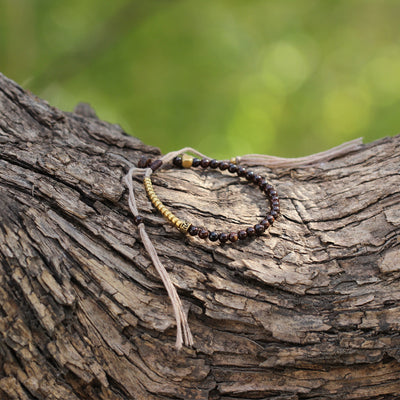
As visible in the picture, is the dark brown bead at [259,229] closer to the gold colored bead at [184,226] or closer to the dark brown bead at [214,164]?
the gold colored bead at [184,226]

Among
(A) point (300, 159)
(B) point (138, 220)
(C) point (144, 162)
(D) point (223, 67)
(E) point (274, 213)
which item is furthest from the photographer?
(D) point (223, 67)

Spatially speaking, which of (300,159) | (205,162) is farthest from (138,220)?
(300,159)

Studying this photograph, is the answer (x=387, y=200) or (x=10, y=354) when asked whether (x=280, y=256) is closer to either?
(x=387, y=200)

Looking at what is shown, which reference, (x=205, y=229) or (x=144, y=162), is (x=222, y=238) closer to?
(x=205, y=229)

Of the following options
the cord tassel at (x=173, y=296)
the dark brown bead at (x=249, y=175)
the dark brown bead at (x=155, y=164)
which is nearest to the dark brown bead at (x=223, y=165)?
the dark brown bead at (x=249, y=175)

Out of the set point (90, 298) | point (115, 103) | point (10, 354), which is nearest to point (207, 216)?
point (90, 298)

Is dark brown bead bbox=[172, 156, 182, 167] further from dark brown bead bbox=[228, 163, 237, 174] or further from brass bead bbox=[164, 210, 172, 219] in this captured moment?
brass bead bbox=[164, 210, 172, 219]
